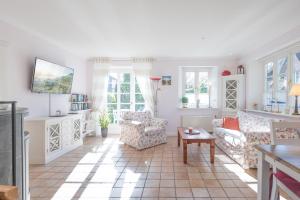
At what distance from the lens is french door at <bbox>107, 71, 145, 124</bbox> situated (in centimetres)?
561

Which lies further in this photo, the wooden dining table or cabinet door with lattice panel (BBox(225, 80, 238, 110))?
cabinet door with lattice panel (BBox(225, 80, 238, 110))

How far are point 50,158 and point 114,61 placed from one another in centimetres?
319

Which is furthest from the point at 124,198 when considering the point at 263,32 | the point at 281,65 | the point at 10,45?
the point at 281,65

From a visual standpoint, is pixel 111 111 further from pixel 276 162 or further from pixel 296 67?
pixel 276 162

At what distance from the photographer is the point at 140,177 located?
270cm

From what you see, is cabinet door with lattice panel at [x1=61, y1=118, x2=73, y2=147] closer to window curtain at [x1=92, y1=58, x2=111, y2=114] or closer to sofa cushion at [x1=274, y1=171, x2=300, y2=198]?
window curtain at [x1=92, y1=58, x2=111, y2=114]

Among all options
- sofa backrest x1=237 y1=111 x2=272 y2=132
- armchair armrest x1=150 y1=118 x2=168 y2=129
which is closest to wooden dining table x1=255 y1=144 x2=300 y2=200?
sofa backrest x1=237 y1=111 x2=272 y2=132

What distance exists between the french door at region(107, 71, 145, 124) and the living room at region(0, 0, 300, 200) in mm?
30

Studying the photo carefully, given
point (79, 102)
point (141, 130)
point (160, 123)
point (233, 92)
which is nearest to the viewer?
point (141, 130)

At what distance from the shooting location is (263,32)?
323 cm

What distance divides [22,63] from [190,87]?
14.0 feet

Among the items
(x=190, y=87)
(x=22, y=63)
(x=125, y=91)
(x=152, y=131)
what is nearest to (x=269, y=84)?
(x=190, y=87)

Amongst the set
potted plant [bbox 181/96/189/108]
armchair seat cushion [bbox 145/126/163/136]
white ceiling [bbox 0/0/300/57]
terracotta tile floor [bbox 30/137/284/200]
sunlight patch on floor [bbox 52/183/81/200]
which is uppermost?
white ceiling [bbox 0/0/300/57]

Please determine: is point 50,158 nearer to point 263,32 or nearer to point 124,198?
point 124,198
